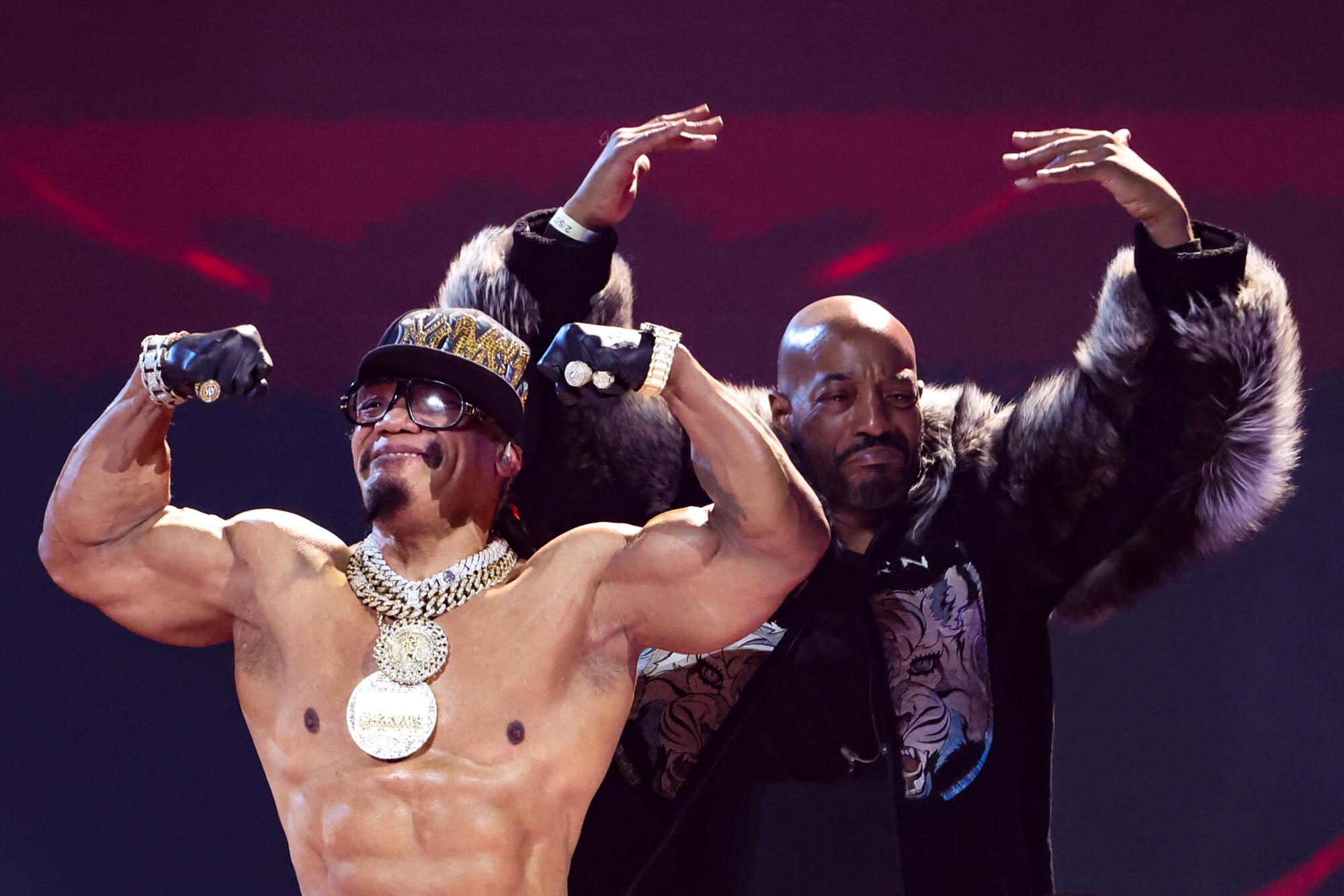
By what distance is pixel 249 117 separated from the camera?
3021 mm

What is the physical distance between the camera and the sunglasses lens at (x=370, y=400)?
2074 millimetres

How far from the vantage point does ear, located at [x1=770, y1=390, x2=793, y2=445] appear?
8.46ft

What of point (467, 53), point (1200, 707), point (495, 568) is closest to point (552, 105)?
point (467, 53)

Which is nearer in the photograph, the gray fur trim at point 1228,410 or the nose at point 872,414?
the gray fur trim at point 1228,410

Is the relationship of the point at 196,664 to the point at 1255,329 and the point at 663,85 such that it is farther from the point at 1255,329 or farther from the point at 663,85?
the point at 1255,329

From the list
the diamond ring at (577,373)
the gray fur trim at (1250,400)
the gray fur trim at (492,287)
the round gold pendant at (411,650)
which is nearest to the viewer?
the diamond ring at (577,373)

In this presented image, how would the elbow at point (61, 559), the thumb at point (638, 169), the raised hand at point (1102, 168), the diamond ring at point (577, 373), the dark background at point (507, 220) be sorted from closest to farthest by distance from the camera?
the diamond ring at point (577, 373) < the elbow at point (61, 559) < the raised hand at point (1102, 168) < the thumb at point (638, 169) < the dark background at point (507, 220)

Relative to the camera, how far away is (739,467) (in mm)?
1912

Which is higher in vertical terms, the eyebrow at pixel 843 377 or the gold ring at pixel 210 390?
the eyebrow at pixel 843 377

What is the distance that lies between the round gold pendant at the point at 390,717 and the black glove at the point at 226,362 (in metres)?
0.45

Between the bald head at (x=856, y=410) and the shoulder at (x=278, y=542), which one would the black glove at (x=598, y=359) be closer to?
the shoulder at (x=278, y=542)

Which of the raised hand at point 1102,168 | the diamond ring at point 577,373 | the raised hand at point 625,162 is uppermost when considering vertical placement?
the raised hand at point 625,162

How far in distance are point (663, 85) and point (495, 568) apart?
1.33 meters

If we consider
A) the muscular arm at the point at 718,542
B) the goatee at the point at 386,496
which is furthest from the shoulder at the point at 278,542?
the muscular arm at the point at 718,542
